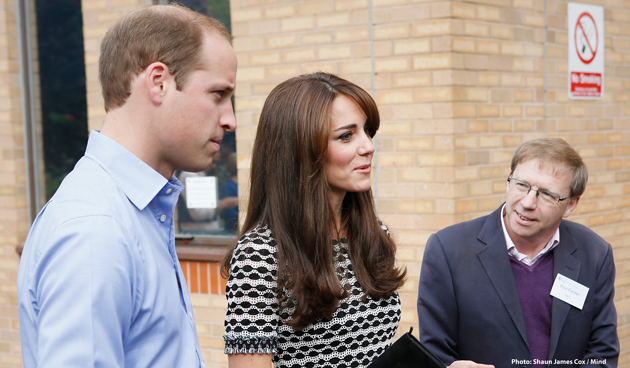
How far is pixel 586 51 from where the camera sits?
4.86 m

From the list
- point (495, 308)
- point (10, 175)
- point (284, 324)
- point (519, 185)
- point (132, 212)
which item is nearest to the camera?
point (132, 212)

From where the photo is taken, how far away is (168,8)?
1475mm

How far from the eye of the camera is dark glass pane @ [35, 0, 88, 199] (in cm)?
535

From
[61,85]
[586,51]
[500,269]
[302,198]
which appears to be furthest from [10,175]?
[586,51]

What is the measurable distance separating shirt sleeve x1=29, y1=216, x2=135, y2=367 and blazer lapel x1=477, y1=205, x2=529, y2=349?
191 cm

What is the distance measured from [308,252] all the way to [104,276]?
954mm

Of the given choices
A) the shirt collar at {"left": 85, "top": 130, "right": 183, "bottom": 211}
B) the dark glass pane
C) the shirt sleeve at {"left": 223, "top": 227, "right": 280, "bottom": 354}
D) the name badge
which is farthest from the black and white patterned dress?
the dark glass pane

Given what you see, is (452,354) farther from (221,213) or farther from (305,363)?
(221,213)

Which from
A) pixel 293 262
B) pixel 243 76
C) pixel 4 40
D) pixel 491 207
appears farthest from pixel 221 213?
pixel 293 262

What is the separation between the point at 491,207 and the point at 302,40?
1.74m

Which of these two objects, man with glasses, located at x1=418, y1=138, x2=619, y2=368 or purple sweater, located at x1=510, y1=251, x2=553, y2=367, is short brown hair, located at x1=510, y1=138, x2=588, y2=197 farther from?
purple sweater, located at x1=510, y1=251, x2=553, y2=367

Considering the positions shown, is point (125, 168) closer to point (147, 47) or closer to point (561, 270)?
point (147, 47)

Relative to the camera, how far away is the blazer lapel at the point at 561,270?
104 inches

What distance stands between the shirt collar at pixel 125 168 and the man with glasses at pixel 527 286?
1.70 m
